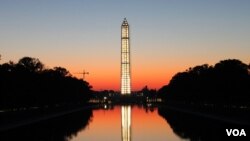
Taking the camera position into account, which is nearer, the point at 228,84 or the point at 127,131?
the point at 127,131

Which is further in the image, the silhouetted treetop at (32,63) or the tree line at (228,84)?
the silhouetted treetop at (32,63)

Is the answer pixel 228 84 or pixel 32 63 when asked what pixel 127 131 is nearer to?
pixel 228 84

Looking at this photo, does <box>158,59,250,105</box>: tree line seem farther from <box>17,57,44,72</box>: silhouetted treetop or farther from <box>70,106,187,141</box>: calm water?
<box>17,57,44,72</box>: silhouetted treetop

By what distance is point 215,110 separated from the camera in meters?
59.7

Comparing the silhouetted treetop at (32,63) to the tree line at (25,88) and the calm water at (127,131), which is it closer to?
the tree line at (25,88)

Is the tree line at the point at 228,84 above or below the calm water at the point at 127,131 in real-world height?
above

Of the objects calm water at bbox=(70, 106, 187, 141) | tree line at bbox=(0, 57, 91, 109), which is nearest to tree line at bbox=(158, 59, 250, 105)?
calm water at bbox=(70, 106, 187, 141)

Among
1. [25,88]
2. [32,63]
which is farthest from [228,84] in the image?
[32,63]

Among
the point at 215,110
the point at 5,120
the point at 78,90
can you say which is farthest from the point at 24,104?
the point at 78,90

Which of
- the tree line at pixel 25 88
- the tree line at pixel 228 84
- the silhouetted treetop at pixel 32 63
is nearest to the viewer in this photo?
the tree line at pixel 25 88

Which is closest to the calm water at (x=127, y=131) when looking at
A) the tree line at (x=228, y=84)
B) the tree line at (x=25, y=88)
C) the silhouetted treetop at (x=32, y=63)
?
the tree line at (x=25, y=88)

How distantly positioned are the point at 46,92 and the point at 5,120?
98.3 ft

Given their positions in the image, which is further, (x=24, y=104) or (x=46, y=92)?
(x=46, y=92)

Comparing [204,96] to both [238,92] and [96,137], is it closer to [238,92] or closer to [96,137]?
[238,92]
